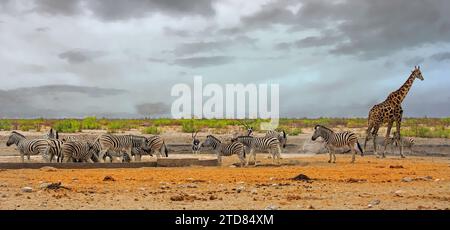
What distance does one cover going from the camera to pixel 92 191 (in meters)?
13.0

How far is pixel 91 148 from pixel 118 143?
112 cm

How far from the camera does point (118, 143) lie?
2217cm

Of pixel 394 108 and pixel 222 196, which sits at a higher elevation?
pixel 394 108

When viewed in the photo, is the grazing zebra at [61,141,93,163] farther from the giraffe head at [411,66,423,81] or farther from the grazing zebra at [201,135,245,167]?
the giraffe head at [411,66,423,81]

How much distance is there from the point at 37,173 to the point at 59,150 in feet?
12.9

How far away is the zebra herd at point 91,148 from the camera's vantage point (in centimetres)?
2084

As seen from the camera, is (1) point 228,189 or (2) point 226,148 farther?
(2) point 226,148

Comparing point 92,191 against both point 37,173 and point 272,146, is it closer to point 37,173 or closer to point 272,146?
point 37,173

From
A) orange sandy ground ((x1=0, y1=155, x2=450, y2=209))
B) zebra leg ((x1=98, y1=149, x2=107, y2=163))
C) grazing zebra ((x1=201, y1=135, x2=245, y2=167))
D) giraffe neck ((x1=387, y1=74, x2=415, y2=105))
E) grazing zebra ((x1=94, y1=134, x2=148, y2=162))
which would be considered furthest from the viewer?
giraffe neck ((x1=387, y1=74, x2=415, y2=105))

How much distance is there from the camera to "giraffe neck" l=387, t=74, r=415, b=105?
26.4 m

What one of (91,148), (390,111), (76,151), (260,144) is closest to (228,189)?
(260,144)

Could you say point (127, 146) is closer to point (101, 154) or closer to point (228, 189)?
point (101, 154)

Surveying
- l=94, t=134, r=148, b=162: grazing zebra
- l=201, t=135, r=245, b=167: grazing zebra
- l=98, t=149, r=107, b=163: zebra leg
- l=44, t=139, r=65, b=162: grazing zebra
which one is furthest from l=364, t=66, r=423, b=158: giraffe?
l=44, t=139, r=65, b=162: grazing zebra
